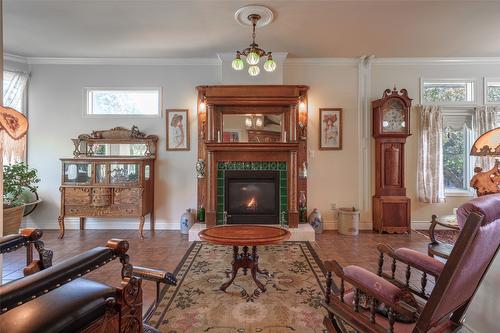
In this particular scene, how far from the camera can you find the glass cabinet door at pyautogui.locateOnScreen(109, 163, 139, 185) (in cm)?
428

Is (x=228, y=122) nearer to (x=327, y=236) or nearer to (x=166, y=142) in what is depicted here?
(x=166, y=142)

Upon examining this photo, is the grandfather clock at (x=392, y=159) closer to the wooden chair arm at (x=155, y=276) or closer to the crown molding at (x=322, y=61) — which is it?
the crown molding at (x=322, y=61)

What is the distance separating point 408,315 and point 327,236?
331 centimetres

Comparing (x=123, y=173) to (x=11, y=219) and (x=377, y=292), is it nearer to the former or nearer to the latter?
(x=11, y=219)

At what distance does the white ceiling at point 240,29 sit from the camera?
10.2 feet

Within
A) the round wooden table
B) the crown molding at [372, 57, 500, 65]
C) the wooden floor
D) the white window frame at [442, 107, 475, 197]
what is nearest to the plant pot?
the wooden floor

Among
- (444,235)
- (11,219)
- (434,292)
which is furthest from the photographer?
(444,235)

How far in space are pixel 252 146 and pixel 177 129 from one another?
1.42 metres

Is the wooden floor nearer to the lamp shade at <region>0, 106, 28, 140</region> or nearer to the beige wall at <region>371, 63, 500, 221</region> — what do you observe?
the beige wall at <region>371, 63, 500, 221</region>

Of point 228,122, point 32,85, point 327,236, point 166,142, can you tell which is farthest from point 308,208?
point 32,85

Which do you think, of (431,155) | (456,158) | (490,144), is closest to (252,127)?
(490,144)

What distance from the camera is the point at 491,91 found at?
188 inches

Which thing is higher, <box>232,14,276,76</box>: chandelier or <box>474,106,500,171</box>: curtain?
<box>232,14,276,76</box>: chandelier

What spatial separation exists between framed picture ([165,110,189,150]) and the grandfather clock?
128 inches
